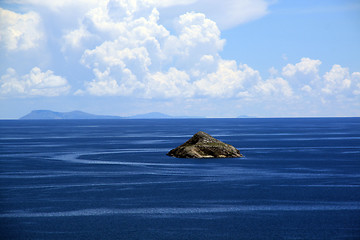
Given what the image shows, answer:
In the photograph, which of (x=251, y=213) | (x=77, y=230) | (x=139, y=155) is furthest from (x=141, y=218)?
(x=139, y=155)

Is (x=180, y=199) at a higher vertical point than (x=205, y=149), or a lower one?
lower

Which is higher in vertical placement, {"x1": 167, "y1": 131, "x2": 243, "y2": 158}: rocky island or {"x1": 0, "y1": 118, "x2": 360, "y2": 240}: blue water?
{"x1": 167, "y1": 131, "x2": 243, "y2": 158}: rocky island

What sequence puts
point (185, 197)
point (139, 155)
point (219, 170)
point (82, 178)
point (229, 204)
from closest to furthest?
1. point (229, 204)
2. point (185, 197)
3. point (82, 178)
4. point (219, 170)
5. point (139, 155)

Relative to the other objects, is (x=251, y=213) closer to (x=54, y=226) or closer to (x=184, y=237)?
(x=184, y=237)

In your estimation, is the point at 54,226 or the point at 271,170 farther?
the point at 271,170

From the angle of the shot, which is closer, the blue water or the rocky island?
the blue water

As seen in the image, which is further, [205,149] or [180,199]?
[205,149]

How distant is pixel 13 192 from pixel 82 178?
11.6 m

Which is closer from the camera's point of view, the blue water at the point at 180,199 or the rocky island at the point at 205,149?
the blue water at the point at 180,199

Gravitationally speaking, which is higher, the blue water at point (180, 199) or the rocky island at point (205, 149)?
the rocky island at point (205, 149)

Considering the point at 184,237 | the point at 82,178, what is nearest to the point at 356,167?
the point at 82,178

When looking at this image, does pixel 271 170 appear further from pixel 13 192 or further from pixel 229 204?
pixel 13 192

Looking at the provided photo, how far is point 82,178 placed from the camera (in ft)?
208

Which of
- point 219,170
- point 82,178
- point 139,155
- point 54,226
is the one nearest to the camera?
point 54,226
